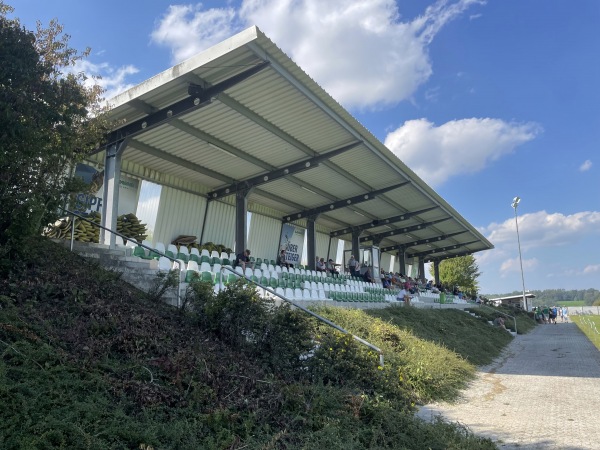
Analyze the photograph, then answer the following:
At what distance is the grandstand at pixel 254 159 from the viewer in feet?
38.2

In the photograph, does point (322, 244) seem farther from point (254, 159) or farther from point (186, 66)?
point (186, 66)

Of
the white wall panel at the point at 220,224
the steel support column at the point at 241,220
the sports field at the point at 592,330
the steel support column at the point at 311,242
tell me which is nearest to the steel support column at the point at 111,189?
the steel support column at the point at 241,220

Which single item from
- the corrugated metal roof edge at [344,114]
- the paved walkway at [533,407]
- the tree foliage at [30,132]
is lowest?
the paved walkway at [533,407]

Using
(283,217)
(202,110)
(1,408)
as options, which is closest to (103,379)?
(1,408)

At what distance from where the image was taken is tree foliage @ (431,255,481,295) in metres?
59.2

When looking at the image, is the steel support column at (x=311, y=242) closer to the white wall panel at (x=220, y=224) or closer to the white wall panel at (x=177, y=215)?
the white wall panel at (x=220, y=224)

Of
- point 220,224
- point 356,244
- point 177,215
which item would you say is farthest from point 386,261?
point 177,215

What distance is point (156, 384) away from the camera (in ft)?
16.1

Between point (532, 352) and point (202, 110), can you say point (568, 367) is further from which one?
point (202, 110)

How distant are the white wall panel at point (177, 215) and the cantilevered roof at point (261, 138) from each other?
0.77 m

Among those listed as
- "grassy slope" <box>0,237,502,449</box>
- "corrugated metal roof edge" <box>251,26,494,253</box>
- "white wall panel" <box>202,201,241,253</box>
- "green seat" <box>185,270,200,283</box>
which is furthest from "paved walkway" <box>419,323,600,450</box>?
"white wall panel" <box>202,201,241,253</box>

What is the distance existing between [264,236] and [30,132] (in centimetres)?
2068

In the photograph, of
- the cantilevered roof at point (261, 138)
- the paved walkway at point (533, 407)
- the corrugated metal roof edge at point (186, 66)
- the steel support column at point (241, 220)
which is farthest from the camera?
the steel support column at point (241, 220)

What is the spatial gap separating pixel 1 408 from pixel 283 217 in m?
24.5
